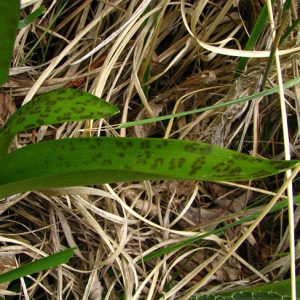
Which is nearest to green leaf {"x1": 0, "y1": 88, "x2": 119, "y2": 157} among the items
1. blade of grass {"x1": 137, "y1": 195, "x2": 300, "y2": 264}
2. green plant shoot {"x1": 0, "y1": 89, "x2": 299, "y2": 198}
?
green plant shoot {"x1": 0, "y1": 89, "x2": 299, "y2": 198}

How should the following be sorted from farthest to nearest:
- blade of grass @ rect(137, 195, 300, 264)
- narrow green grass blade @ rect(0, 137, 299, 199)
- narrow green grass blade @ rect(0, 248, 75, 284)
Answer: blade of grass @ rect(137, 195, 300, 264)
narrow green grass blade @ rect(0, 248, 75, 284)
narrow green grass blade @ rect(0, 137, 299, 199)

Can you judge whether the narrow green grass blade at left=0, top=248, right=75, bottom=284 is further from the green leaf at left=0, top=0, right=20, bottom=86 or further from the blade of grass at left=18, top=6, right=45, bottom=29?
the blade of grass at left=18, top=6, right=45, bottom=29

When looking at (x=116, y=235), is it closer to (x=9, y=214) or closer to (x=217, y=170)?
(x=9, y=214)

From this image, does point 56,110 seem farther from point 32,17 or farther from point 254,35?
point 254,35

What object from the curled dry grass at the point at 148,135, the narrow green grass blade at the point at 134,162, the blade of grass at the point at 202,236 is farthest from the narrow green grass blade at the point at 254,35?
the narrow green grass blade at the point at 134,162

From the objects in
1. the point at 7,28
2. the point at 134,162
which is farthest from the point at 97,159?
the point at 7,28

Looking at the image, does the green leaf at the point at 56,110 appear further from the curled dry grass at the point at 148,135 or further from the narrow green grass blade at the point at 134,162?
the curled dry grass at the point at 148,135
